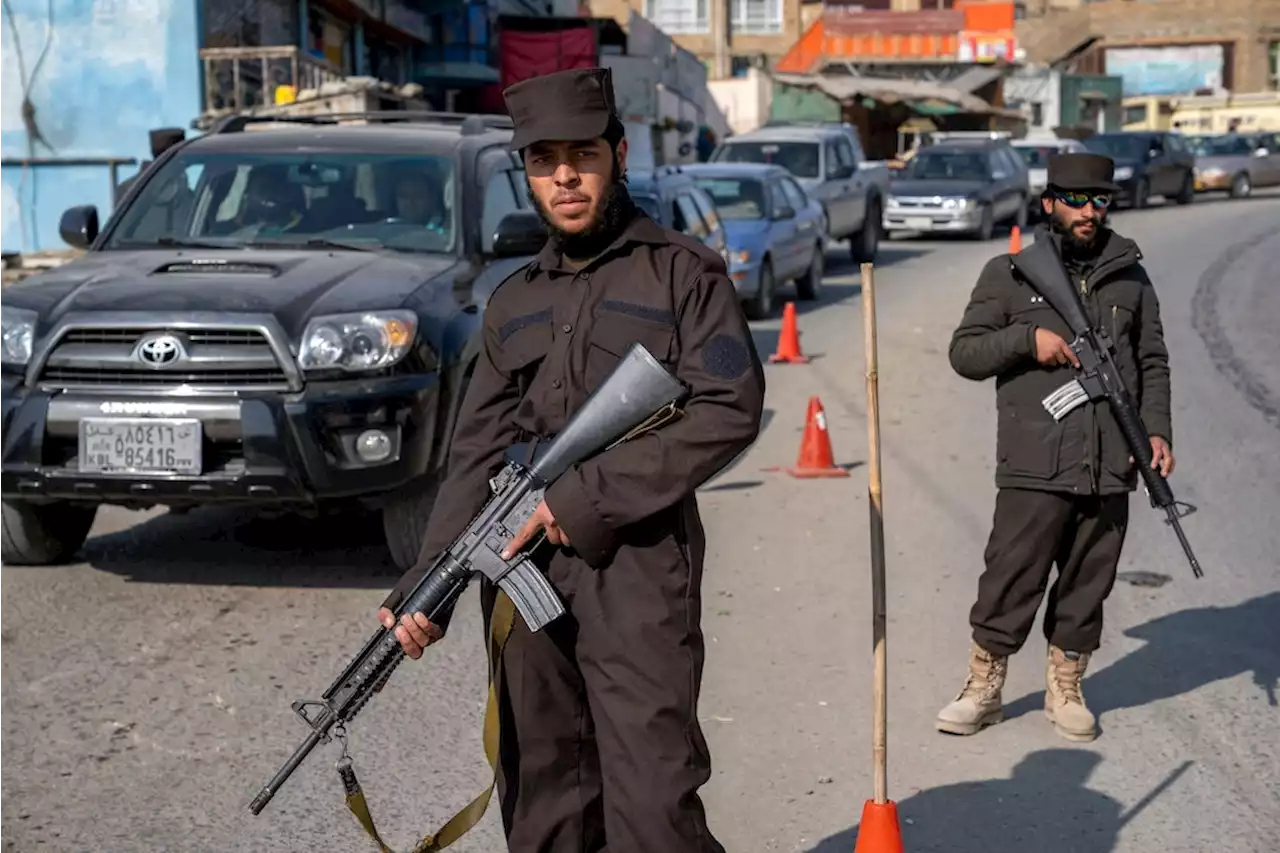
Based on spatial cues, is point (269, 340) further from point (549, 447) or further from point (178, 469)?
point (549, 447)

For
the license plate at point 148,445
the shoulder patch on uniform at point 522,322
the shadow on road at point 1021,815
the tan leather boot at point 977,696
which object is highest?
the shoulder patch on uniform at point 522,322

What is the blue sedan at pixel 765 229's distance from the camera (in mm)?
17719

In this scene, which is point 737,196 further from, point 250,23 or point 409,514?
point 409,514

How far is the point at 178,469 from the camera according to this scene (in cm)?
678

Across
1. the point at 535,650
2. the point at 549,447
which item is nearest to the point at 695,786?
the point at 535,650

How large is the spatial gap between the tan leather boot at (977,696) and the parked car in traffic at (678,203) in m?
8.75

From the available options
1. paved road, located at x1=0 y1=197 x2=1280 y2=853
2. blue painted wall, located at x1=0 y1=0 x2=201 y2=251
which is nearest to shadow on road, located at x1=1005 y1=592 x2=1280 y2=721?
paved road, located at x1=0 y1=197 x2=1280 y2=853

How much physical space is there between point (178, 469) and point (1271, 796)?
401cm

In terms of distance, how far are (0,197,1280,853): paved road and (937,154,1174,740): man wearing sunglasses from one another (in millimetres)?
287

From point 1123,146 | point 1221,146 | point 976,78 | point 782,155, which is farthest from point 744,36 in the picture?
point 782,155

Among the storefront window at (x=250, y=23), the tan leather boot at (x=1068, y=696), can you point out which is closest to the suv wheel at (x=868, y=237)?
the storefront window at (x=250, y=23)

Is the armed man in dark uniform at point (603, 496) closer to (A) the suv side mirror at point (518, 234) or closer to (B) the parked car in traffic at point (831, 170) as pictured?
(A) the suv side mirror at point (518, 234)

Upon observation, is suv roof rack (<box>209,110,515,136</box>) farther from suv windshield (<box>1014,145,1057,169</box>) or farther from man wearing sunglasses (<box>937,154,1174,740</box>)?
suv windshield (<box>1014,145,1057,169</box>)

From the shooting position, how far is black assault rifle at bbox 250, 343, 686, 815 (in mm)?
3287
